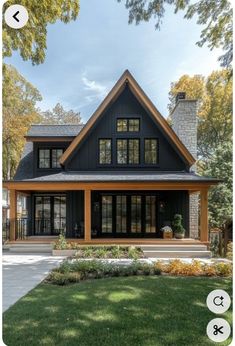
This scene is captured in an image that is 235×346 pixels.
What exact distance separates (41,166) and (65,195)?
190 cm

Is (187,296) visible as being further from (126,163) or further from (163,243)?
(126,163)

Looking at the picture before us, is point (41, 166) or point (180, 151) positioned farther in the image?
point (41, 166)

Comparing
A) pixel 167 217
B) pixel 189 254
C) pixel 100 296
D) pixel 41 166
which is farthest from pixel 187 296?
pixel 41 166

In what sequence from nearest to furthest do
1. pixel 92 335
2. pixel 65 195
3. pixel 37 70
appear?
pixel 37 70 < pixel 92 335 < pixel 65 195

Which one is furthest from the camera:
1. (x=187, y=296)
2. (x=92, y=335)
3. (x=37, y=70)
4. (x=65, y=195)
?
(x=65, y=195)

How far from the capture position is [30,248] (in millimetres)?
12797

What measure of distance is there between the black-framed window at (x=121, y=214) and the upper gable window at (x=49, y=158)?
3.62 m

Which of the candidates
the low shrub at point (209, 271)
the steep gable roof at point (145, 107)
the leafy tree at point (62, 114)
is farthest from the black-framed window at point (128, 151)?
the leafy tree at point (62, 114)

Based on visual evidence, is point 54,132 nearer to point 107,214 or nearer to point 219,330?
point 107,214

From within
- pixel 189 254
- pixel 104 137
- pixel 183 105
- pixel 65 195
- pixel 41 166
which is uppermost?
pixel 183 105

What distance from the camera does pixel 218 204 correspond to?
15.1 metres

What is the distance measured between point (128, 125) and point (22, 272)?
27.8 ft

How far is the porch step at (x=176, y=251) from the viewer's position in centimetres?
1211

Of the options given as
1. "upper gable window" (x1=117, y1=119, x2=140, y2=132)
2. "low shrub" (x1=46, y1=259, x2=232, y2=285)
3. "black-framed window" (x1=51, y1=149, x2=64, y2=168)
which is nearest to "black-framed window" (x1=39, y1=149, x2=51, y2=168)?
"black-framed window" (x1=51, y1=149, x2=64, y2=168)
